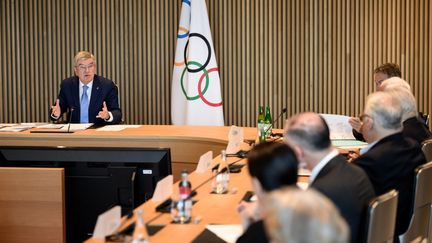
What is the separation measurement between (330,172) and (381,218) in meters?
0.27

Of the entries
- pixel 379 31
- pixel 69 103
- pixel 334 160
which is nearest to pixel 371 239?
pixel 334 160

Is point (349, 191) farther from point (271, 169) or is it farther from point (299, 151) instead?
point (271, 169)

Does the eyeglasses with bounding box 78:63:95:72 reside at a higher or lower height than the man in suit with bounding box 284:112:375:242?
higher

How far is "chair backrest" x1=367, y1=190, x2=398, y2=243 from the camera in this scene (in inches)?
106

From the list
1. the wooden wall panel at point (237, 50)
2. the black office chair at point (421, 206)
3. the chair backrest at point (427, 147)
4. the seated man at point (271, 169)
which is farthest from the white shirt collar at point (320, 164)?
the wooden wall panel at point (237, 50)

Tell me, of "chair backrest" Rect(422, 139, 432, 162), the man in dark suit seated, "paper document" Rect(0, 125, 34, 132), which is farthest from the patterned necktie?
the man in dark suit seated

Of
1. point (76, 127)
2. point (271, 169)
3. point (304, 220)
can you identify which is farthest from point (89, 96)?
point (304, 220)

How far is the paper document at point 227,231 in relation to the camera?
285 cm

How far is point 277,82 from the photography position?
8.77 m

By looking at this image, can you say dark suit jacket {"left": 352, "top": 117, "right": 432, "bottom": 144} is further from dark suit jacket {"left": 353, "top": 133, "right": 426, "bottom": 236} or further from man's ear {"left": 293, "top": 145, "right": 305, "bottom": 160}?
man's ear {"left": 293, "top": 145, "right": 305, "bottom": 160}

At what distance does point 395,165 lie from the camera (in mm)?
3562

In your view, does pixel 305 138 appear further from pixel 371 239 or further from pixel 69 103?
pixel 69 103

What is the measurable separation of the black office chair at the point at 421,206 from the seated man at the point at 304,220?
2.30 metres

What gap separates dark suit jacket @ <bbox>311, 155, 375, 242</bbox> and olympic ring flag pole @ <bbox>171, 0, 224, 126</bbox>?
5.58 meters
